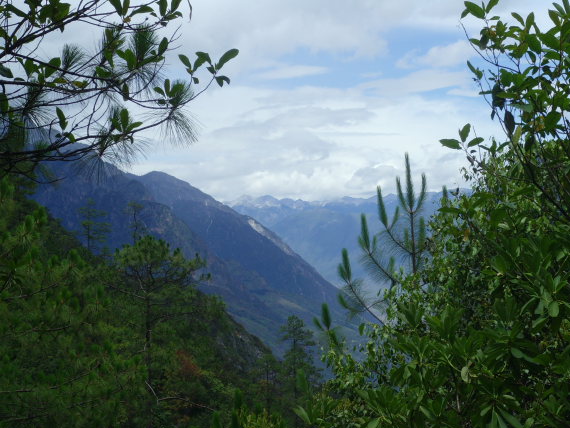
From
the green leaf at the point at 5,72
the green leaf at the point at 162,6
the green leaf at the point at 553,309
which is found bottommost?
the green leaf at the point at 553,309

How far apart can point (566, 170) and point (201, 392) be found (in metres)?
23.4

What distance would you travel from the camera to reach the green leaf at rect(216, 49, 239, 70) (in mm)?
3615

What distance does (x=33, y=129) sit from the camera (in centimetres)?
395

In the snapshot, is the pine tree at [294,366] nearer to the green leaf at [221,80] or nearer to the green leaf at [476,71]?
the green leaf at [221,80]

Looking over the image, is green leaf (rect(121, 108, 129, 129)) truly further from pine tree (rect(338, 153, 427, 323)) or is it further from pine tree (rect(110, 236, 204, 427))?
pine tree (rect(110, 236, 204, 427))

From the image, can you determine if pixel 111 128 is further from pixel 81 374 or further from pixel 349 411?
pixel 349 411

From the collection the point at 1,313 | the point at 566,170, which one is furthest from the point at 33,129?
the point at 566,170

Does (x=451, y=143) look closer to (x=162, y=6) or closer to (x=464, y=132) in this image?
(x=464, y=132)

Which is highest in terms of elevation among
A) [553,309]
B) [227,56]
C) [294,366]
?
[227,56]

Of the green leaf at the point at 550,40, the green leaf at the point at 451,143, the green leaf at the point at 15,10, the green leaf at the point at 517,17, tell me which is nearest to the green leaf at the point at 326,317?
the green leaf at the point at 451,143

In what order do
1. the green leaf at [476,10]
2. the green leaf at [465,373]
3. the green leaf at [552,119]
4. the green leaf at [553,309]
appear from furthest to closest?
the green leaf at [476,10] → the green leaf at [552,119] → the green leaf at [465,373] → the green leaf at [553,309]

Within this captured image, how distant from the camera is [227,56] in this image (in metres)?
3.65

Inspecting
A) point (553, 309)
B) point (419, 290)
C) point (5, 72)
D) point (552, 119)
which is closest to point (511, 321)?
point (553, 309)

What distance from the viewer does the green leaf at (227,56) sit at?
11.9 feet
